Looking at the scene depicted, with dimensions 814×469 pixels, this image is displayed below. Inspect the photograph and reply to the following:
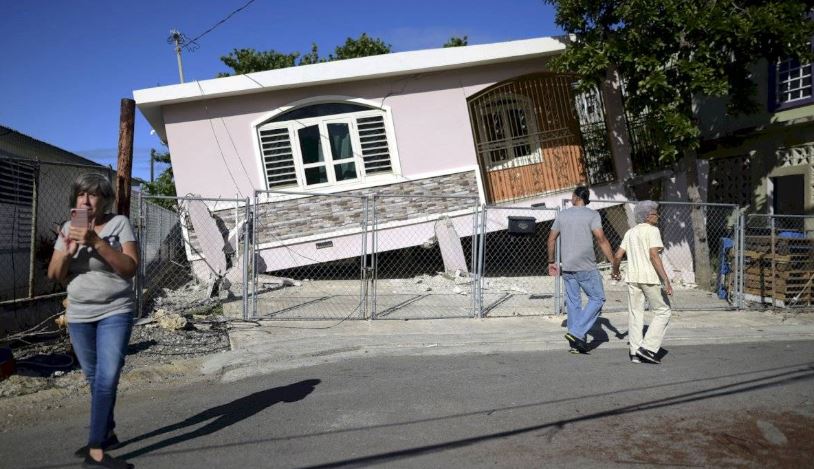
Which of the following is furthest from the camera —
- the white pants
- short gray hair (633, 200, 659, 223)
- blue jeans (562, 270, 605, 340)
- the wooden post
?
blue jeans (562, 270, 605, 340)

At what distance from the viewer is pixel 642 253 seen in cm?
650

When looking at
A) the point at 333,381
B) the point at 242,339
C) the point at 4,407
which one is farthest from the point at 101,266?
the point at 242,339

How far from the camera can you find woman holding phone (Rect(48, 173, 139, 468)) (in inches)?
144

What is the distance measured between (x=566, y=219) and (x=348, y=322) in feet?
10.7

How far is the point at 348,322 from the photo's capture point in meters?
8.53

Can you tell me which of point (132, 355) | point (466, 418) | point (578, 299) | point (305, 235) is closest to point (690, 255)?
point (578, 299)

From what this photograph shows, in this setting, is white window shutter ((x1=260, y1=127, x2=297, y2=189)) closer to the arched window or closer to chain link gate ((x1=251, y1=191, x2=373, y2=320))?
the arched window

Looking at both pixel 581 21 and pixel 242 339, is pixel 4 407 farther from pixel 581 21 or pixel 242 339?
pixel 581 21

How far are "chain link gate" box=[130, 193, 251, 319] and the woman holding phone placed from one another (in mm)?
5770

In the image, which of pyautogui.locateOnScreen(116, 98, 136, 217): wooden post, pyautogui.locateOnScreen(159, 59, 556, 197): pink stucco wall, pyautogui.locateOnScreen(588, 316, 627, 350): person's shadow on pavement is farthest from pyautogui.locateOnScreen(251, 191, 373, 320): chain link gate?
pyautogui.locateOnScreen(116, 98, 136, 217): wooden post

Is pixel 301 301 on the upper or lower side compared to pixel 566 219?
lower

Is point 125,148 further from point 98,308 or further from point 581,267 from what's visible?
point 581,267

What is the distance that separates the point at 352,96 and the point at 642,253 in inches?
289

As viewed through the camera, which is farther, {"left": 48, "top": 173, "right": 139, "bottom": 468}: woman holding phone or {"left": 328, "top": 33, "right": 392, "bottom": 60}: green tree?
{"left": 328, "top": 33, "right": 392, "bottom": 60}: green tree
